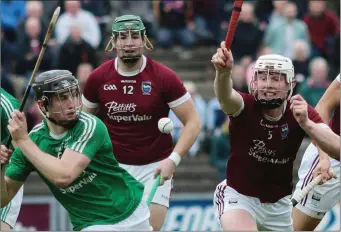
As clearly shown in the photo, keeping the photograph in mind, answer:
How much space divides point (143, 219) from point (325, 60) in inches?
336

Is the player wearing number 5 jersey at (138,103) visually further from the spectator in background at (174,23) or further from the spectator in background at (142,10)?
the spectator in background at (174,23)

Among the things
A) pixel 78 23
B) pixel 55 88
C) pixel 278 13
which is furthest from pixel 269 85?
pixel 278 13

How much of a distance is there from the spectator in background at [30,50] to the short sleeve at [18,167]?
7209 millimetres

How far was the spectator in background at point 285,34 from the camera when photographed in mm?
15828

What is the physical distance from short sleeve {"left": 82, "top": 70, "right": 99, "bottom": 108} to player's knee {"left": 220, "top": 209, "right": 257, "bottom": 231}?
1.76 m

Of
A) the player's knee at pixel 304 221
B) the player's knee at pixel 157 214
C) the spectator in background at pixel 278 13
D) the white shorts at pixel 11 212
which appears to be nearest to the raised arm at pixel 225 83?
the player's knee at pixel 157 214

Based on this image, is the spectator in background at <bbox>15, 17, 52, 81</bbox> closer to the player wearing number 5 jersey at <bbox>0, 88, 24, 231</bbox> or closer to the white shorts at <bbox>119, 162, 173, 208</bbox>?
the white shorts at <bbox>119, 162, 173, 208</bbox>

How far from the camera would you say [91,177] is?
307 inches

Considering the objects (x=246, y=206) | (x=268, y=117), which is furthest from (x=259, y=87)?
(x=246, y=206)

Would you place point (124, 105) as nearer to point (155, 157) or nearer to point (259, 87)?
point (155, 157)

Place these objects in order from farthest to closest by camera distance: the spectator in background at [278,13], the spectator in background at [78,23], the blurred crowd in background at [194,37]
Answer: the spectator in background at [278,13], the spectator in background at [78,23], the blurred crowd in background at [194,37]

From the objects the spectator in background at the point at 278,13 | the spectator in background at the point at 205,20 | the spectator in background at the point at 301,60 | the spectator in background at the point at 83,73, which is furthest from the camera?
the spectator in background at the point at 205,20

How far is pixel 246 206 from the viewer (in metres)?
8.81

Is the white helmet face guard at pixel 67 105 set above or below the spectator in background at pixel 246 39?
above
